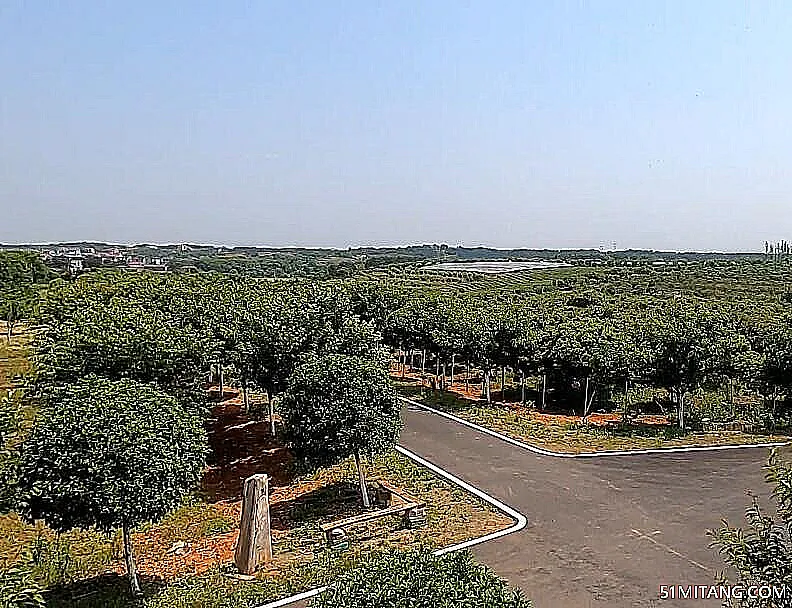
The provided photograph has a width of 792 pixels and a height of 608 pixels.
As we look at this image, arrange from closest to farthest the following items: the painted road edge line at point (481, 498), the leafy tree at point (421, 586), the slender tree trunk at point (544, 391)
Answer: the leafy tree at point (421, 586) < the painted road edge line at point (481, 498) < the slender tree trunk at point (544, 391)

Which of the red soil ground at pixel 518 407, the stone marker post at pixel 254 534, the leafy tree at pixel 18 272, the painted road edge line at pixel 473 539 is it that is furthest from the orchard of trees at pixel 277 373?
the leafy tree at pixel 18 272

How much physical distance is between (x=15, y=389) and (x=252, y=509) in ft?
66.3

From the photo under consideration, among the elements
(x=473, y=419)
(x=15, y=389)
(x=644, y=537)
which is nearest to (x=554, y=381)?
(x=473, y=419)

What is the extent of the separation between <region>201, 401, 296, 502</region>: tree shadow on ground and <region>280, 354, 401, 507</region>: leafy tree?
3.13 m

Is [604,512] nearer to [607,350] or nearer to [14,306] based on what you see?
[607,350]

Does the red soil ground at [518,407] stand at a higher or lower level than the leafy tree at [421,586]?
lower

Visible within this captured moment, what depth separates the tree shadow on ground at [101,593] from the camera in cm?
1005

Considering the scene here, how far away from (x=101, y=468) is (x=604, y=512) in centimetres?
948

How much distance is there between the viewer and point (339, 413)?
41.1ft

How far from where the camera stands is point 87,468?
9164 mm

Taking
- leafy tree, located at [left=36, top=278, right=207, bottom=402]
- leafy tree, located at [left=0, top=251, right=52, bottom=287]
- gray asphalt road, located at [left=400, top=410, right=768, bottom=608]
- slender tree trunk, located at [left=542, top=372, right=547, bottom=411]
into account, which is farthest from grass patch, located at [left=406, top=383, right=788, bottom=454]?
leafy tree, located at [left=0, top=251, right=52, bottom=287]

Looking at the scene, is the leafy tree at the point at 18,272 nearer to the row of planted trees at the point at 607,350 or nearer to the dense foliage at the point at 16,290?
the dense foliage at the point at 16,290

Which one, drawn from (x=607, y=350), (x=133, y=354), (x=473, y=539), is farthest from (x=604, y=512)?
(x=133, y=354)

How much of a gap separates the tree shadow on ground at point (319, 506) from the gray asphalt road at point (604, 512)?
290 cm
